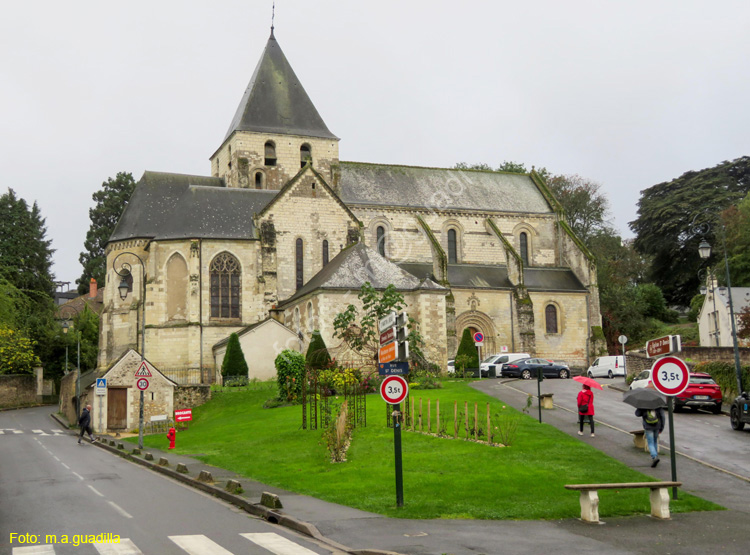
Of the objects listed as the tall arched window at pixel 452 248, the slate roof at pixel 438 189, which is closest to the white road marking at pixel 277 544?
the slate roof at pixel 438 189

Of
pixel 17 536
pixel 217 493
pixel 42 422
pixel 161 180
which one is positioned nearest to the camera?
pixel 17 536

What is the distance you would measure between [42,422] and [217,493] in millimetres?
34581

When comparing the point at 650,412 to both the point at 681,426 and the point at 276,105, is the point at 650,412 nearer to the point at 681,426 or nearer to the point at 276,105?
the point at 681,426

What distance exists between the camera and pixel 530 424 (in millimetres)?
22875

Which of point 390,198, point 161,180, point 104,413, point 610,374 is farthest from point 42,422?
point 610,374

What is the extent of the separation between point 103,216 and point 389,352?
6581 centimetres

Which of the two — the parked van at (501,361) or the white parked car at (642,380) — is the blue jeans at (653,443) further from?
the parked van at (501,361)

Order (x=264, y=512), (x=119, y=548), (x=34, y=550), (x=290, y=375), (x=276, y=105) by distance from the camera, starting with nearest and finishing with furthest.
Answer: (x=34, y=550) → (x=119, y=548) → (x=264, y=512) → (x=290, y=375) → (x=276, y=105)

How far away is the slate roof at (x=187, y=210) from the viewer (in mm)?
47375

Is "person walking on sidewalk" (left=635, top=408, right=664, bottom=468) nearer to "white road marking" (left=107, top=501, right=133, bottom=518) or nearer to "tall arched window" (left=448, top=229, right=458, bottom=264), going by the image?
"white road marking" (left=107, top=501, right=133, bottom=518)

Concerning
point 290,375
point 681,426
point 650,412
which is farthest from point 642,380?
point 650,412

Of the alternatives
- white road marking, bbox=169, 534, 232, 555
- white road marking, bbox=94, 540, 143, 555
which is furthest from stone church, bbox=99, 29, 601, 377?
white road marking, bbox=94, 540, 143, 555

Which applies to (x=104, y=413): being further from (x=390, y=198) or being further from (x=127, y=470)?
(x=390, y=198)

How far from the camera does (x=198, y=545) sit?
419 inches
